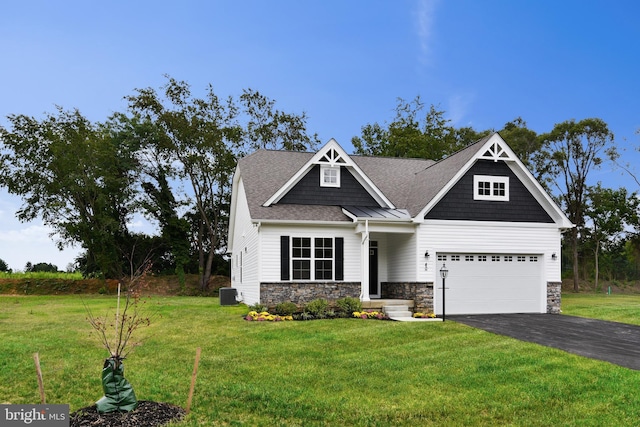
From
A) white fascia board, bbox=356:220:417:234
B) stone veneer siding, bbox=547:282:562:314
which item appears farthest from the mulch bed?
stone veneer siding, bbox=547:282:562:314

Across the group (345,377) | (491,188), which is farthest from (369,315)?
(345,377)

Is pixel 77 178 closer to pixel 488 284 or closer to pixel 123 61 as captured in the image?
pixel 123 61

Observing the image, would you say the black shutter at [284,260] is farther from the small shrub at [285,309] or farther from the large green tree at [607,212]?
the large green tree at [607,212]

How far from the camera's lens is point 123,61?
16938mm

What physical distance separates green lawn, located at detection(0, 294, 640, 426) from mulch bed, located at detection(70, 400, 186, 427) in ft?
1.03

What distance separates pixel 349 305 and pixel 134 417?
37.3 ft

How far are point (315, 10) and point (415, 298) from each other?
33.2 feet

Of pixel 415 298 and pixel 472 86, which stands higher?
pixel 472 86

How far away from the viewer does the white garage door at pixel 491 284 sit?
19.1 metres

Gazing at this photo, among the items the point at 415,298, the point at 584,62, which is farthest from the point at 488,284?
the point at 584,62

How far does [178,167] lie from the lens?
123 ft

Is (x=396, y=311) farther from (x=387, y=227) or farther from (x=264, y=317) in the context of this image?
(x=264, y=317)

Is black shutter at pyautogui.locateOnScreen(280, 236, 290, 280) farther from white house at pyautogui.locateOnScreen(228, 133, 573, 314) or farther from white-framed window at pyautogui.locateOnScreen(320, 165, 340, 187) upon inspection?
white-framed window at pyautogui.locateOnScreen(320, 165, 340, 187)

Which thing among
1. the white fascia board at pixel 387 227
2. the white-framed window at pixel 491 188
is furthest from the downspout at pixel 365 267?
the white-framed window at pixel 491 188
